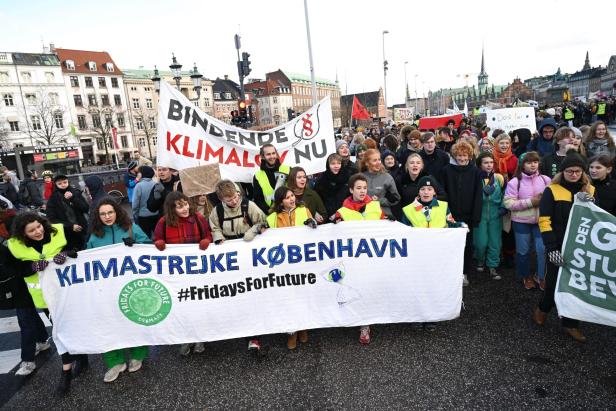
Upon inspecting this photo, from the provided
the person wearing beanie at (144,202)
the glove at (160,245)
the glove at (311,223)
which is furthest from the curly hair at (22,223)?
the glove at (311,223)

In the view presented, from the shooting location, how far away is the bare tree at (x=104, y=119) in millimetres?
54406

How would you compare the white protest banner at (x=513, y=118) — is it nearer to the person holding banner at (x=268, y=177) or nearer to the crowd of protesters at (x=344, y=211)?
the crowd of protesters at (x=344, y=211)

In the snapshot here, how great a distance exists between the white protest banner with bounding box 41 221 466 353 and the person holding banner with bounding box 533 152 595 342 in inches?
34.6

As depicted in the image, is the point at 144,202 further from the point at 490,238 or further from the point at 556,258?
the point at 556,258

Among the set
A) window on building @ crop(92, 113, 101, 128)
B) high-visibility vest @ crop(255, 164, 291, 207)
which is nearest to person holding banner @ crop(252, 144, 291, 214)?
high-visibility vest @ crop(255, 164, 291, 207)

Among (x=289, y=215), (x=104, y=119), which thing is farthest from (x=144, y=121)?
(x=289, y=215)

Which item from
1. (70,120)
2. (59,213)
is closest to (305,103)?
(70,120)

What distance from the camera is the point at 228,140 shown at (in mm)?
5398

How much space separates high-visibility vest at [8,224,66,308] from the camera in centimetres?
362

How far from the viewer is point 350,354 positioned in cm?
380

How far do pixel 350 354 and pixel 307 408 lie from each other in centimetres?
81

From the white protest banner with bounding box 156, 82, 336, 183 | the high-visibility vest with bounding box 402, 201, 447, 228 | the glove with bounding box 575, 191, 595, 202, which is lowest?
the high-visibility vest with bounding box 402, 201, 447, 228

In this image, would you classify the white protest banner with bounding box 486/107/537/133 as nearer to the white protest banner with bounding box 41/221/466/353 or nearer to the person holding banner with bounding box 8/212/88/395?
the white protest banner with bounding box 41/221/466/353

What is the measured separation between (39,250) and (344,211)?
3091 mm
